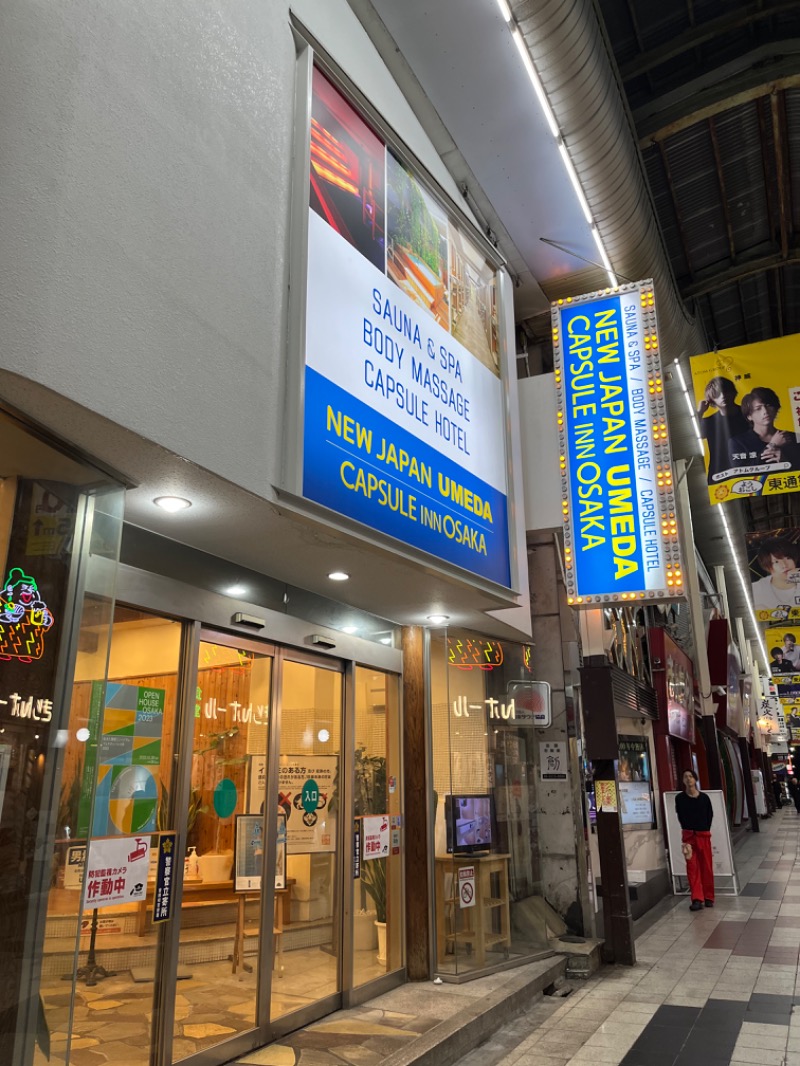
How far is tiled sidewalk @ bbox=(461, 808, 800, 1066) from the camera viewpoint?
5.13 m

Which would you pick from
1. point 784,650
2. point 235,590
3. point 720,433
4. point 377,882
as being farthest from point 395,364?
point 784,650

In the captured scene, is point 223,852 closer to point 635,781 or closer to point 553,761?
point 553,761

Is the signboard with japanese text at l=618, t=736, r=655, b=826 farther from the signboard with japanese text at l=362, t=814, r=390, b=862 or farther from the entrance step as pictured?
the signboard with japanese text at l=362, t=814, r=390, b=862

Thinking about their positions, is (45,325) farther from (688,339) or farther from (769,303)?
(769,303)

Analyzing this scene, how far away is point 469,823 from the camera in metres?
7.02

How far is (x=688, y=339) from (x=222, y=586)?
740 centimetres

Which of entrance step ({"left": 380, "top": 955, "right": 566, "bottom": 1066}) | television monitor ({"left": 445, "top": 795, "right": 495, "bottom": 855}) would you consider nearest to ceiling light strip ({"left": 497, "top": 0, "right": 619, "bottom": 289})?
television monitor ({"left": 445, "top": 795, "right": 495, "bottom": 855})

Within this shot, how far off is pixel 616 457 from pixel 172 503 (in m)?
4.30

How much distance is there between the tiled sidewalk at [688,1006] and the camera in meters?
5.13

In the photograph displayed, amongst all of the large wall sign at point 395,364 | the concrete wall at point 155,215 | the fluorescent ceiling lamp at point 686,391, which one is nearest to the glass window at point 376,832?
the large wall sign at point 395,364

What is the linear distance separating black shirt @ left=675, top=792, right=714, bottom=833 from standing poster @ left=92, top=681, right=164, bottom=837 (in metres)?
8.28

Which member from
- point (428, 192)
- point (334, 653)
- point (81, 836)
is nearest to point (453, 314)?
point (428, 192)

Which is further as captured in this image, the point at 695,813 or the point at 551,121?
the point at 695,813

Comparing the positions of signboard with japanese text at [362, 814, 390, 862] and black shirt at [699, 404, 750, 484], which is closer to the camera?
signboard with japanese text at [362, 814, 390, 862]
